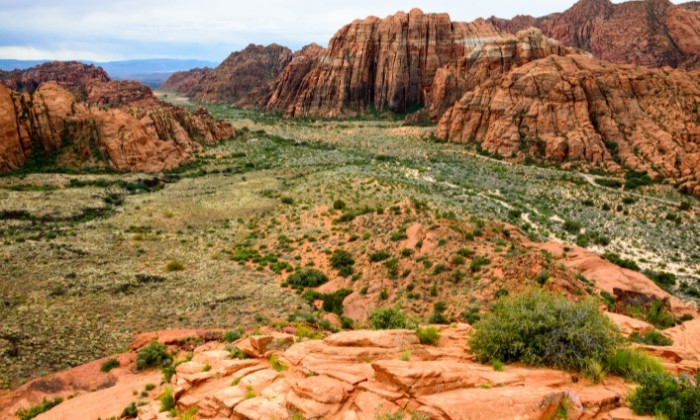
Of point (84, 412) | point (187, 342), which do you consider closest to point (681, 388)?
point (84, 412)

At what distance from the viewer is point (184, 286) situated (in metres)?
24.6

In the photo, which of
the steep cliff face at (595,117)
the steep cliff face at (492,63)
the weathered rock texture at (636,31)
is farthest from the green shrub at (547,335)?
the weathered rock texture at (636,31)

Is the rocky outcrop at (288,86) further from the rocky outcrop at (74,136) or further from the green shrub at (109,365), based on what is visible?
the green shrub at (109,365)

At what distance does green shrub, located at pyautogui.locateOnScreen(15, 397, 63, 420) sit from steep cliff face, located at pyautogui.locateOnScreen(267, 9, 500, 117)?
104 meters

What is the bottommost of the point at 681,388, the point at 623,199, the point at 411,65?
the point at 623,199

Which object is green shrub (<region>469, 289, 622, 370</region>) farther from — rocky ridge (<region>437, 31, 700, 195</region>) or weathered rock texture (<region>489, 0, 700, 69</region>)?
weathered rock texture (<region>489, 0, 700, 69</region>)

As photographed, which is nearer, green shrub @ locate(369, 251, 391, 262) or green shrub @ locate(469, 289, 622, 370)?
green shrub @ locate(469, 289, 622, 370)

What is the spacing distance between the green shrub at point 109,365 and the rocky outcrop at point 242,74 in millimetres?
149532

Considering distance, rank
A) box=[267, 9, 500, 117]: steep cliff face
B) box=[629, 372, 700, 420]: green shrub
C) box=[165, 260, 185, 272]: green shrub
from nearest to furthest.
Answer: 1. box=[629, 372, 700, 420]: green shrub
2. box=[165, 260, 185, 272]: green shrub
3. box=[267, 9, 500, 117]: steep cliff face

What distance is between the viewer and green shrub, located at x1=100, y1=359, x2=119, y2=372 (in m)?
16.2

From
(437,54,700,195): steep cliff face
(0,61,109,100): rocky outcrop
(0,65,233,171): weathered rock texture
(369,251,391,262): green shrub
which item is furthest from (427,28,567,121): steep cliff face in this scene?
(0,61,109,100): rocky outcrop

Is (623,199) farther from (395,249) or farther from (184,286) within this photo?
(184,286)

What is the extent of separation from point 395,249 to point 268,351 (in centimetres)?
1503

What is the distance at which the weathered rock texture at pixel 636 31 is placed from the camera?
121 metres
